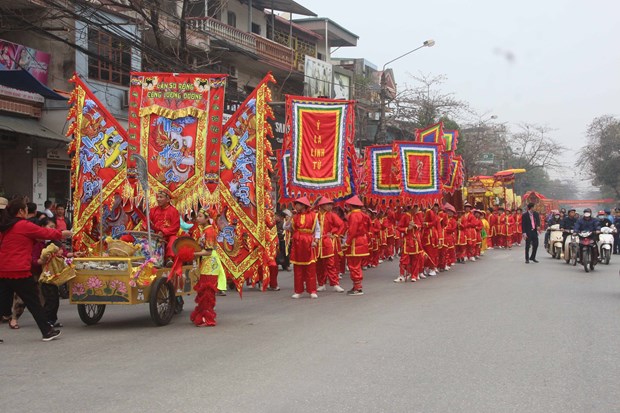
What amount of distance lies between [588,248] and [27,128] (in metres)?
14.8

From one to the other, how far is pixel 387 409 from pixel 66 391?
2.78 metres

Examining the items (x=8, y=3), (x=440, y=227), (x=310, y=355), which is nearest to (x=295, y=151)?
(x=440, y=227)

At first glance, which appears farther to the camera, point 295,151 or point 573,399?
point 295,151

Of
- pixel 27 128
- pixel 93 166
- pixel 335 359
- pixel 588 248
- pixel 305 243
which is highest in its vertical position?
pixel 27 128

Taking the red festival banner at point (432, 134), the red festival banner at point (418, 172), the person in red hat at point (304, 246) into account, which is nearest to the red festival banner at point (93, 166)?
the person in red hat at point (304, 246)

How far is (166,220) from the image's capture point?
9.89 m

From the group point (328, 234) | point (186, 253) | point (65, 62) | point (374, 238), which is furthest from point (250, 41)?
point (186, 253)

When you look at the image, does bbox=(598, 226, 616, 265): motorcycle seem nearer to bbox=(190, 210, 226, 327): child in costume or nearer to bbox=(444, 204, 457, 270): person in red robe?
bbox=(444, 204, 457, 270): person in red robe

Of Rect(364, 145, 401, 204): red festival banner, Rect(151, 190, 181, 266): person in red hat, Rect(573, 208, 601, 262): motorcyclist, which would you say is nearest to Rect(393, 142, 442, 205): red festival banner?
Rect(364, 145, 401, 204): red festival banner

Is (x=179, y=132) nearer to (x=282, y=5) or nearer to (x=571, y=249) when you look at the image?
(x=571, y=249)

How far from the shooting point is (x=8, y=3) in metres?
17.8

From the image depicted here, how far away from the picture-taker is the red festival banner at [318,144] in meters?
13.6

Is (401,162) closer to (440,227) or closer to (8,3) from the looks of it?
(440,227)

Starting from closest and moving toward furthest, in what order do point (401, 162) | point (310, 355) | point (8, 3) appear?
point (310, 355) < point (401, 162) < point (8, 3)
